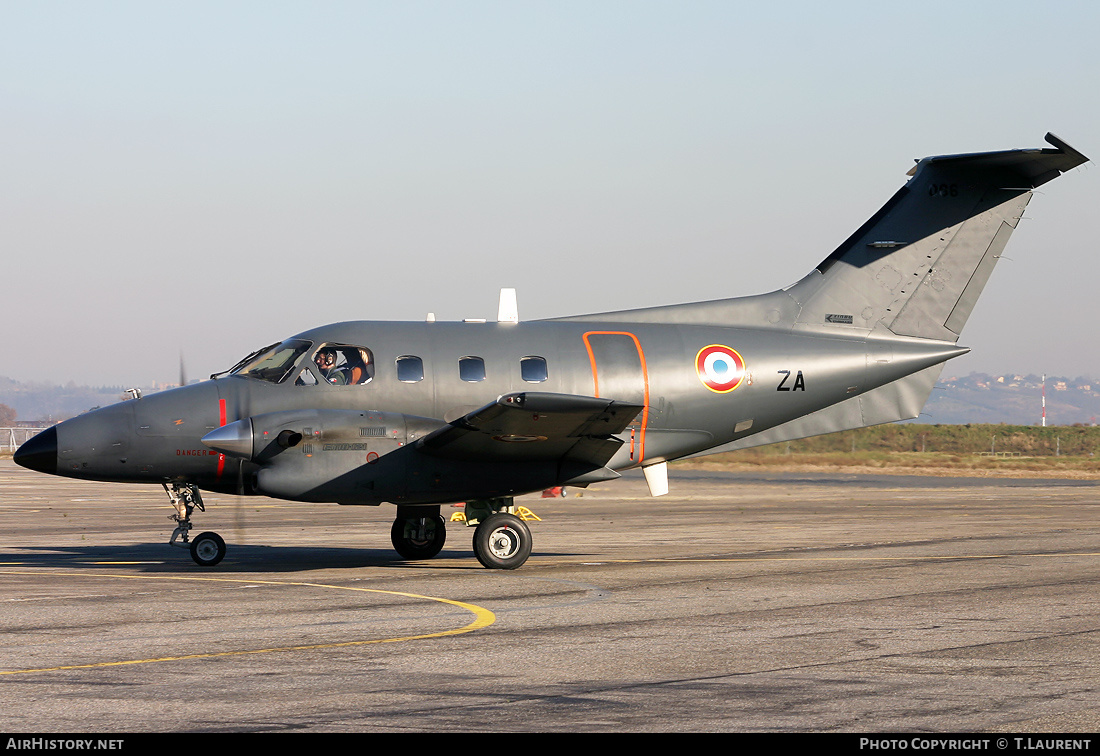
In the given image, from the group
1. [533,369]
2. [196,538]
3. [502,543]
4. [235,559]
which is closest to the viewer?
[502,543]

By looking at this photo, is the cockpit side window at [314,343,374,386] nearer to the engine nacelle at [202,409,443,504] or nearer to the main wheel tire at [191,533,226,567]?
the engine nacelle at [202,409,443,504]

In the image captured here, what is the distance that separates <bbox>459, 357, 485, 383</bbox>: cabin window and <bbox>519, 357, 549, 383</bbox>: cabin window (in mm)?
611

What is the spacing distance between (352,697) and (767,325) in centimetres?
1296

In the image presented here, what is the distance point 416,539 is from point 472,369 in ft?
10.3

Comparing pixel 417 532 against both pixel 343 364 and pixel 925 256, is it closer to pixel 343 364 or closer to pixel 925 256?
pixel 343 364

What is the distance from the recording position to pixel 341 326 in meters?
17.9

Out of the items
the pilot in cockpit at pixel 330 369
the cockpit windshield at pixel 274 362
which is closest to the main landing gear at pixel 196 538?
the cockpit windshield at pixel 274 362

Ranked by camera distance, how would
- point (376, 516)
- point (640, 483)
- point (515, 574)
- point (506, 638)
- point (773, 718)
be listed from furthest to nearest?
point (640, 483), point (376, 516), point (515, 574), point (506, 638), point (773, 718)

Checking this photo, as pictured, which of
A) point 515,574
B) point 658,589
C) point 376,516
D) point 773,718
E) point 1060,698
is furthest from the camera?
point 376,516

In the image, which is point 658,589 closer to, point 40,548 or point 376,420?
point 376,420

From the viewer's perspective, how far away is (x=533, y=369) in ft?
59.4

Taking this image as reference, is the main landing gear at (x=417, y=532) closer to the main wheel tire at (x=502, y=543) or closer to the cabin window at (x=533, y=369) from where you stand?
the main wheel tire at (x=502, y=543)

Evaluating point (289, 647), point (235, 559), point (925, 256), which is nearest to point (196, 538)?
point (235, 559)

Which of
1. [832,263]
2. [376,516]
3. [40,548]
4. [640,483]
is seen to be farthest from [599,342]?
[640,483]
